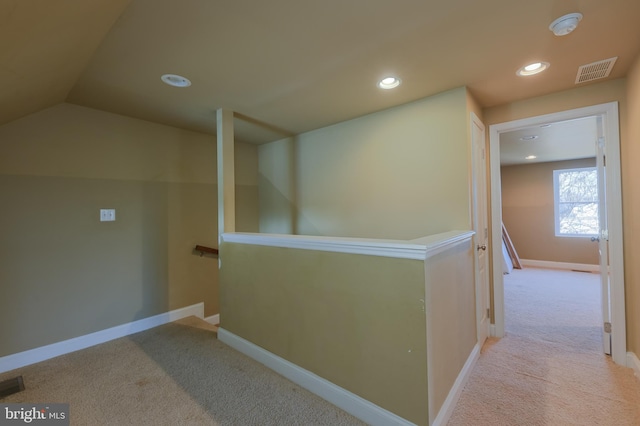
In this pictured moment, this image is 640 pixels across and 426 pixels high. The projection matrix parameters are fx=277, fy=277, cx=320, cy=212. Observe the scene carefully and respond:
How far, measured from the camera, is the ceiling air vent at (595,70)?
77.6 inches

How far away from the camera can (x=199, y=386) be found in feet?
6.69

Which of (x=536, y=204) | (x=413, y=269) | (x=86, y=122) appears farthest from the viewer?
(x=536, y=204)

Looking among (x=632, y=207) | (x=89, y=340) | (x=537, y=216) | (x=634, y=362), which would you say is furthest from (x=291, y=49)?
(x=537, y=216)

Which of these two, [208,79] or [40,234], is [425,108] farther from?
[40,234]

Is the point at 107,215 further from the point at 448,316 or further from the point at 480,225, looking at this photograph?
the point at 480,225

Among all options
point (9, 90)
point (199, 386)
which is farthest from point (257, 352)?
point (9, 90)

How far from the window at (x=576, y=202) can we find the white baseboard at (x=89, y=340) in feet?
23.9

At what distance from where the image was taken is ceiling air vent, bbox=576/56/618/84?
6.47ft

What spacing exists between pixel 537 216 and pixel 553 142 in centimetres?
254

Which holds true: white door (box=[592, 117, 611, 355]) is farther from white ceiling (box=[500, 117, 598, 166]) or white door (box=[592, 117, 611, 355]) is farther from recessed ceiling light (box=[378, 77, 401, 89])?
recessed ceiling light (box=[378, 77, 401, 89])

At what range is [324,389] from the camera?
73.9 inches

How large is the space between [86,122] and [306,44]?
2.44 metres

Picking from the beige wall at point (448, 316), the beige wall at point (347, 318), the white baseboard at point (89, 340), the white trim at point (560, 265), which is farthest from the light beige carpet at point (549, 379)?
the white baseboard at point (89, 340)

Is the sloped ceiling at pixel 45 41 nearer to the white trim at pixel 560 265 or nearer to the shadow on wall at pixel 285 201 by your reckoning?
the shadow on wall at pixel 285 201
